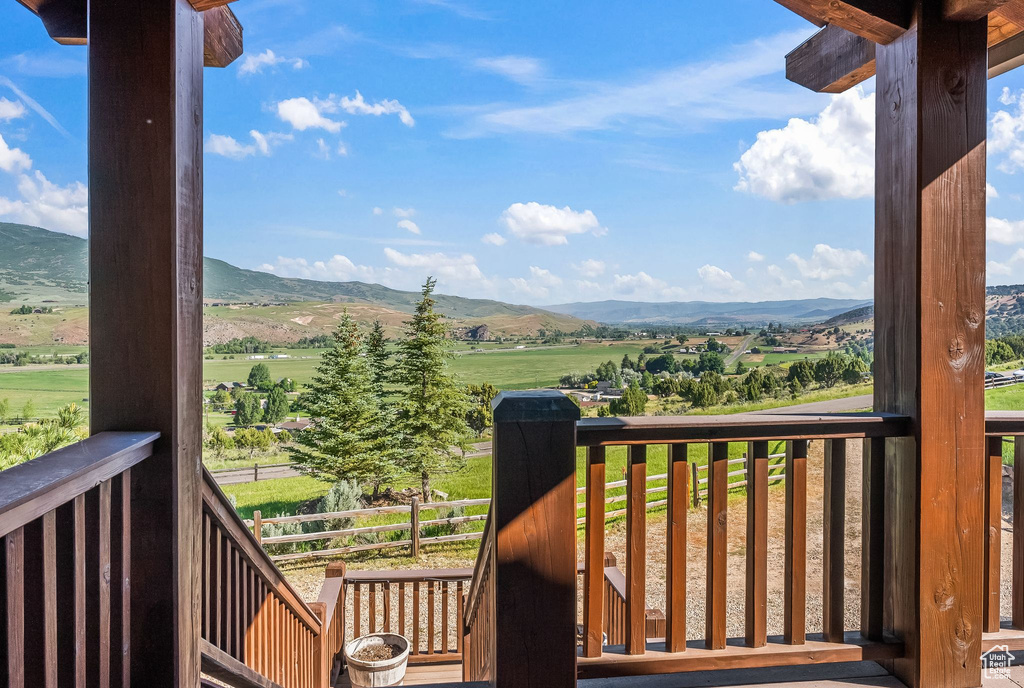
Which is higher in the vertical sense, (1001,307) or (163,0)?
(163,0)

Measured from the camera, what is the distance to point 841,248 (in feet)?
52.0

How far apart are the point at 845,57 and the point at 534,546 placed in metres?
1.84

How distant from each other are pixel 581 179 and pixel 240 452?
12333 mm

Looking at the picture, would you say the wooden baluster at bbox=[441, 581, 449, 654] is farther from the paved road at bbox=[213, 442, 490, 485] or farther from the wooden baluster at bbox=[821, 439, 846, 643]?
the paved road at bbox=[213, 442, 490, 485]

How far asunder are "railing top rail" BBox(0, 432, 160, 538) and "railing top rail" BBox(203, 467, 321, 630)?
1.06ft

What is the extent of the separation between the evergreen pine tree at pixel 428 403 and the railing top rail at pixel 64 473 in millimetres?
11800

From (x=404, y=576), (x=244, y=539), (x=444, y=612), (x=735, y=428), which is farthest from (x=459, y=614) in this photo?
(x=735, y=428)

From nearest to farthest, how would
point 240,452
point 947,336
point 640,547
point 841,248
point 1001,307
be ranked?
1. point 640,547
2. point 947,336
3. point 1001,307
4. point 240,452
5. point 841,248

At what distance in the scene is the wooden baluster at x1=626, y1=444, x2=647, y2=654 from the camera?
4.30ft

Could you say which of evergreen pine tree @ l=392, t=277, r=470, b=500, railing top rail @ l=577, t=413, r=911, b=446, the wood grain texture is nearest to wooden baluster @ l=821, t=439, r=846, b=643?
railing top rail @ l=577, t=413, r=911, b=446

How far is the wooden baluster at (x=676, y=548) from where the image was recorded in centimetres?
135

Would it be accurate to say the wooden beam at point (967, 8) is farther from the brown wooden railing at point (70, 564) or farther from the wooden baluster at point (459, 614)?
the wooden baluster at point (459, 614)

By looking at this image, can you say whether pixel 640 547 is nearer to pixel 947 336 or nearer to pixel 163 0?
pixel 947 336

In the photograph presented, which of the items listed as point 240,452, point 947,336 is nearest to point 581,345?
point 240,452
